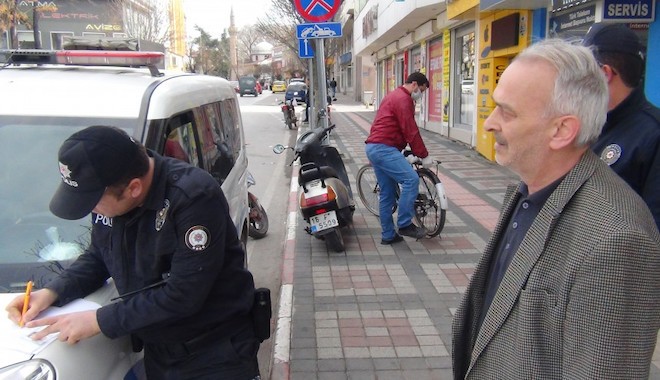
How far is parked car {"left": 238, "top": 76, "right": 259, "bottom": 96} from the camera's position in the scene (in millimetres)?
55031

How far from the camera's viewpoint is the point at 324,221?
596 cm

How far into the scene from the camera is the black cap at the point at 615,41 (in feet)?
7.84

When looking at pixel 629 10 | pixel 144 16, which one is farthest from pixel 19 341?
pixel 144 16

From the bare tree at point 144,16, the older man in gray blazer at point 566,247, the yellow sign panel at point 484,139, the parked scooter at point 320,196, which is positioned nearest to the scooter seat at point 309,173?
the parked scooter at point 320,196

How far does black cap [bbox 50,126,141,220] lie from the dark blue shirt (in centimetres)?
121

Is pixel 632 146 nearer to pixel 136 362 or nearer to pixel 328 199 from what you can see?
pixel 136 362

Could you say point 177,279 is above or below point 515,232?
below

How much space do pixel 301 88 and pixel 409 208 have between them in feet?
91.0

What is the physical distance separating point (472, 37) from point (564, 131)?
13.4m

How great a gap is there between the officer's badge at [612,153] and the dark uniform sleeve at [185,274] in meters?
1.66

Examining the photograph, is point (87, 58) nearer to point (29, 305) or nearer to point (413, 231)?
point (29, 305)

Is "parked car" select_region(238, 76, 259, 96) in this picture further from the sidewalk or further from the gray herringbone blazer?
the gray herringbone blazer

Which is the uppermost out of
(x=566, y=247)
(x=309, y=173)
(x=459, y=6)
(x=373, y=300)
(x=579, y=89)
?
(x=459, y=6)

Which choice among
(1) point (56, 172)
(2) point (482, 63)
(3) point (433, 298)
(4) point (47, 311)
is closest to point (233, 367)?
(4) point (47, 311)
